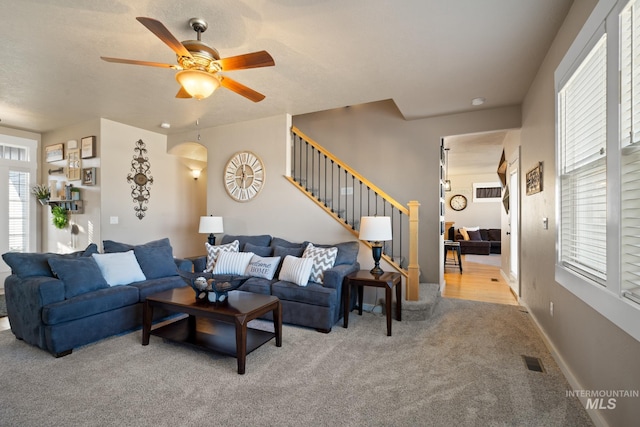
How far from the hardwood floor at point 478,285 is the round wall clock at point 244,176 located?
342cm

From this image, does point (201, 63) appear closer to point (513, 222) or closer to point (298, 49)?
point (298, 49)

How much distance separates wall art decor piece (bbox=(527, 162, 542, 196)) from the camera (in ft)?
10.3

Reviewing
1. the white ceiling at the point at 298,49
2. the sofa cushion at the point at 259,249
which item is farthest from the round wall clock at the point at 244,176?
the sofa cushion at the point at 259,249

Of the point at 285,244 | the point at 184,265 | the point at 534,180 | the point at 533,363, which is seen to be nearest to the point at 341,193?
the point at 285,244

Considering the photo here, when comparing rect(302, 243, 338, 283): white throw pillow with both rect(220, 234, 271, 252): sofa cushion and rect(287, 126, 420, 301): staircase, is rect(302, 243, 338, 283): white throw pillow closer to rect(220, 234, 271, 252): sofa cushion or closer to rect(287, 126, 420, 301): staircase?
rect(287, 126, 420, 301): staircase

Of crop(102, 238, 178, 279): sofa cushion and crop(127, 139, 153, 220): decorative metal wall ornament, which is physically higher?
crop(127, 139, 153, 220): decorative metal wall ornament

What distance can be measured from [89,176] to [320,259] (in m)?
4.22

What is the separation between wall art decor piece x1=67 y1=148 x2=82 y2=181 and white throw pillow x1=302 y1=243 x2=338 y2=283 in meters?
4.32

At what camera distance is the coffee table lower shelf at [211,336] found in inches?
106

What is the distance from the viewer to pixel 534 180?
337 cm

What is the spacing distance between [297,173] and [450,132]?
8.54 feet

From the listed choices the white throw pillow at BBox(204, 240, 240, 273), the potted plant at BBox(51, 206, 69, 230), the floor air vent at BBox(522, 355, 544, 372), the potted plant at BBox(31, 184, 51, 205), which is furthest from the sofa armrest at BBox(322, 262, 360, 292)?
the potted plant at BBox(31, 184, 51, 205)

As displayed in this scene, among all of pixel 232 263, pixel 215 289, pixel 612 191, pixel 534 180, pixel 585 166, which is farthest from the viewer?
pixel 232 263

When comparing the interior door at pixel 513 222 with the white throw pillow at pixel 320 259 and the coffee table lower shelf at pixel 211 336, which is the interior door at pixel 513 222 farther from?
the coffee table lower shelf at pixel 211 336
